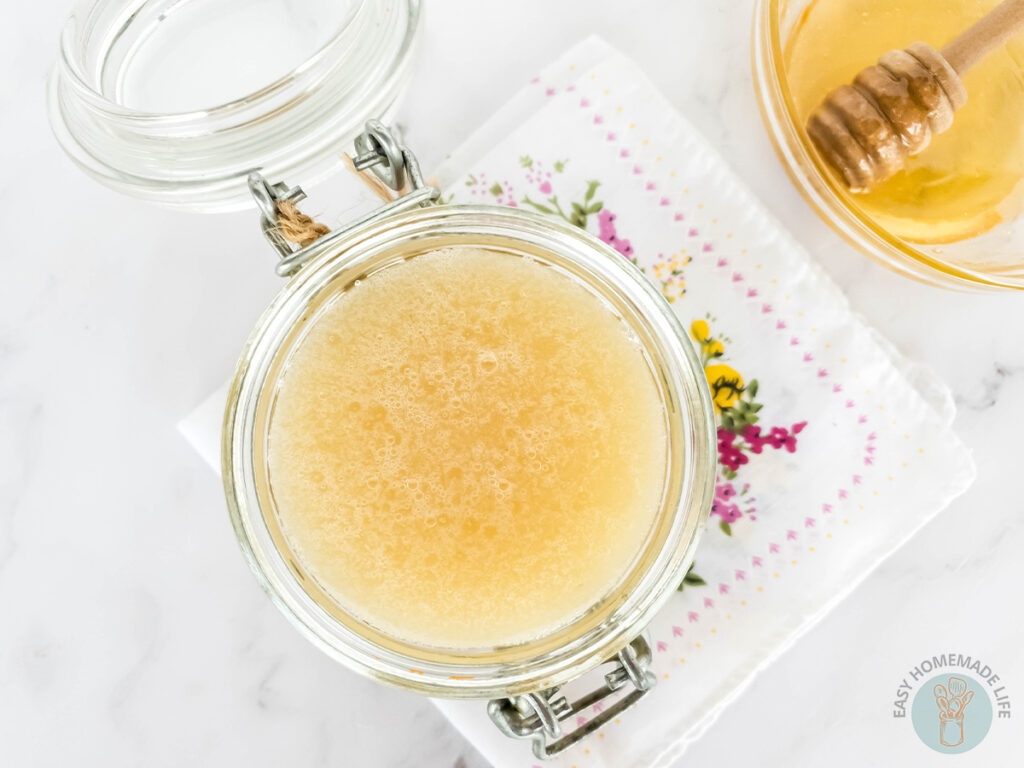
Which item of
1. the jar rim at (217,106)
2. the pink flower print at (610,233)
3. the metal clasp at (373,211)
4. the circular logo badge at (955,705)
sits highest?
the jar rim at (217,106)

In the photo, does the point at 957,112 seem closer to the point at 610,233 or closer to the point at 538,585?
the point at 610,233

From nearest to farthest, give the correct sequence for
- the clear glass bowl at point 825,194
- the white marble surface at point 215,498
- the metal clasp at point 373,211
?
1. the metal clasp at point 373,211
2. the clear glass bowl at point 825,194
3. the white marble surface at point 215,498

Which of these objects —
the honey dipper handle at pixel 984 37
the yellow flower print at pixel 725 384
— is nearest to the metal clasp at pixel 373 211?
the yellow flower print at pixel 725 384

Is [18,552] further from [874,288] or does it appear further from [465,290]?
[874,288]

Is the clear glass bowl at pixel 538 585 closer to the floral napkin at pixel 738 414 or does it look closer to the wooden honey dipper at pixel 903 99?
the floral napkin at pixel 738 414

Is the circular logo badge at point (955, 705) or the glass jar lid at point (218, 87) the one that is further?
the circular logo badge at point (955, 705)

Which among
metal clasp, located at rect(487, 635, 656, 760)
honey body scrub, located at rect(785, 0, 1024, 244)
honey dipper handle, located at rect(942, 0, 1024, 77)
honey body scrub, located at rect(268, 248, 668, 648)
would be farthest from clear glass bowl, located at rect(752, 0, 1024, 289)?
metal clasp, located at rect(487, 635, 656, 760)

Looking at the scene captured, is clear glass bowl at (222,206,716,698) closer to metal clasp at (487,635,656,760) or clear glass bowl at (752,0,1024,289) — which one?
metal clasp at (487,635,656,760)
